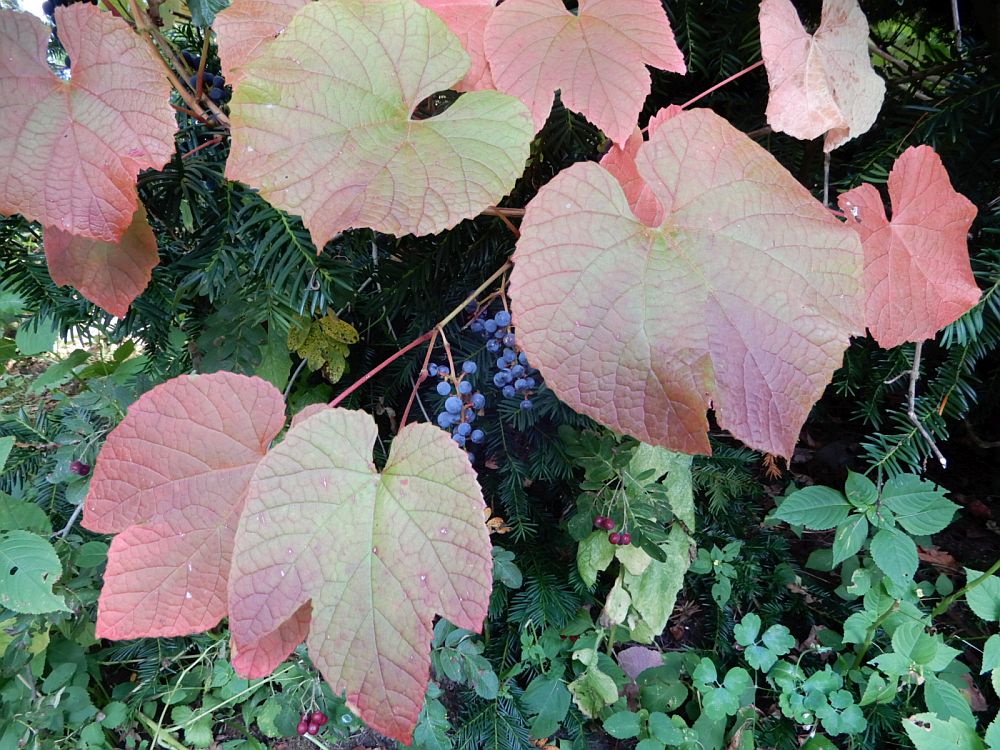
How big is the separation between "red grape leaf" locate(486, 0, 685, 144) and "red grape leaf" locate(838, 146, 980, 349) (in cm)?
20

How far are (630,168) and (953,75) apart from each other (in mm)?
464

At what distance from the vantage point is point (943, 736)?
2.51 ft

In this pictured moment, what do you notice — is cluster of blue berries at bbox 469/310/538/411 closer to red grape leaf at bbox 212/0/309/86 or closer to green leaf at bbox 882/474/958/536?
red grape leaf at bbox 212/0/309/86

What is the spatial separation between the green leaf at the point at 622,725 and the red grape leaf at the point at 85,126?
0.90 m

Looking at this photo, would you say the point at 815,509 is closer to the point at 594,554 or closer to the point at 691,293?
the point at 594,554

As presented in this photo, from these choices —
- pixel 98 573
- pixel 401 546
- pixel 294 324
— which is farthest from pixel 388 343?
pixel 98 573

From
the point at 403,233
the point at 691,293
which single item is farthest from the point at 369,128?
the point at 691,293

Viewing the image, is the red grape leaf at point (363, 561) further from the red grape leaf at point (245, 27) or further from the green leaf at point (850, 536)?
the green leaf at point (850, 536)

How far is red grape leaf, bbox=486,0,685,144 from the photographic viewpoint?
358mm

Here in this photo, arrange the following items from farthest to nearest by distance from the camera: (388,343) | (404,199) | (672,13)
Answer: (388,343)
(672,13)
(404,199)

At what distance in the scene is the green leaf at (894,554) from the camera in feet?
2.83

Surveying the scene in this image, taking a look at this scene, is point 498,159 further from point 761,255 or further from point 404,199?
point 761,255

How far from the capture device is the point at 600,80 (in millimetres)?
362

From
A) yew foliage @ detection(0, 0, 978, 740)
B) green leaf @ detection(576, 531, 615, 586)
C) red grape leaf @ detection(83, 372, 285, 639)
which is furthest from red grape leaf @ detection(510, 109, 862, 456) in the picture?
green leaf @ detection(576, 531, 615, 586)
